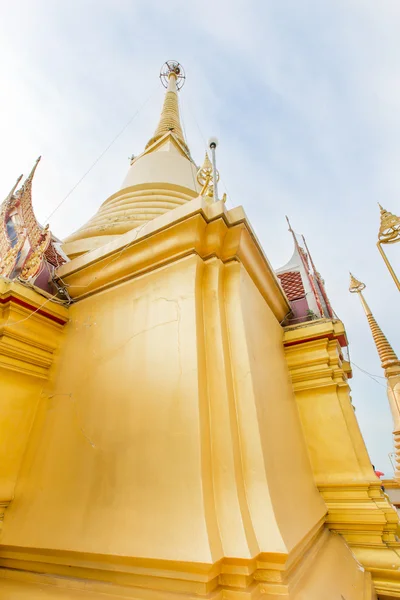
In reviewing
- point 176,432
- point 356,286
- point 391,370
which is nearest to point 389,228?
point 176,432

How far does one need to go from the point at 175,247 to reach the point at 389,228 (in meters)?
2.40

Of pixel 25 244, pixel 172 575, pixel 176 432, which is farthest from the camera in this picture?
pixel 25 244

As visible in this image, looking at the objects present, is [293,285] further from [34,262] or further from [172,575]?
[172,575]

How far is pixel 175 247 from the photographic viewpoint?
163cm

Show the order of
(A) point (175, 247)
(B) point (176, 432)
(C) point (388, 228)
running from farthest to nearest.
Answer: (C) point (388, 228) → (A) point (175, 247) → (B) point (176, 432)

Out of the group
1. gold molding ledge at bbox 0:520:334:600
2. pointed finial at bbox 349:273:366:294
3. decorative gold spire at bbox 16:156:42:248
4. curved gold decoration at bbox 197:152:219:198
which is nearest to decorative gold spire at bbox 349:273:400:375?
pointed finial at bbox 349:273:366:294

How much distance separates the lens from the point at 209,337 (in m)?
1.38

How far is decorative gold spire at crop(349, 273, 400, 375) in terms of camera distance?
573 centimetres

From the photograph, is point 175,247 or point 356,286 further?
point 356,286

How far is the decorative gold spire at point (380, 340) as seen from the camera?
18.8 feet

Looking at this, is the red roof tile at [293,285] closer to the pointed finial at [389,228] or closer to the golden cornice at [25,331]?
the pointed finial at [389,228]

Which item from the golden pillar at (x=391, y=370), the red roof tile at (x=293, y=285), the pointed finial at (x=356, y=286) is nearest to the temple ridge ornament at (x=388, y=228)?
the red roof tile at (x=293, y=285)

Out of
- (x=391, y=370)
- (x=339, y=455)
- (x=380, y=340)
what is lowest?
(x=339, y=455)

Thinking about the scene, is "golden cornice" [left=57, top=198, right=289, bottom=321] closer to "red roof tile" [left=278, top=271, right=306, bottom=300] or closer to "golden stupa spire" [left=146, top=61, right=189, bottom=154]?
"red roof tile" [left=278, top=271, right=306, bottom=300]
